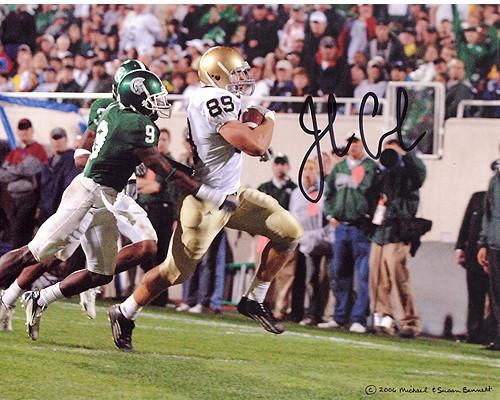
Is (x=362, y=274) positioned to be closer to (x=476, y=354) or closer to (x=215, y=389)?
(x=476, y=354)

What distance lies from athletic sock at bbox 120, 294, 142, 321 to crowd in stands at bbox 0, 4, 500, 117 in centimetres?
65

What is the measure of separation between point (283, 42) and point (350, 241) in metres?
0.69

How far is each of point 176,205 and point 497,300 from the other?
1153 millimetres

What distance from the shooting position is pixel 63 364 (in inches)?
135

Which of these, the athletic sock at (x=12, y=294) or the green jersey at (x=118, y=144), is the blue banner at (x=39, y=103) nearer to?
the green jersey at (x=118, y=144)

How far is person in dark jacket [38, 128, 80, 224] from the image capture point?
3590mm

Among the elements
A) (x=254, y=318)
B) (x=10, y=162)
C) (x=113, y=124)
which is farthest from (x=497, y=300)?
(x=10, y=162)

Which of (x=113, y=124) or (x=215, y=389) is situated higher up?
(x=113, y=124)

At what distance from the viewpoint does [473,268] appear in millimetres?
3979

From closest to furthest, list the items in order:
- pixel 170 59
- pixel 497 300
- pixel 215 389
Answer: pixel 215 389
pixel 170 59
pixel 497 300

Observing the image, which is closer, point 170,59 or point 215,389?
point 215,389

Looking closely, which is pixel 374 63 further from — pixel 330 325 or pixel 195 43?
pixel 330 325

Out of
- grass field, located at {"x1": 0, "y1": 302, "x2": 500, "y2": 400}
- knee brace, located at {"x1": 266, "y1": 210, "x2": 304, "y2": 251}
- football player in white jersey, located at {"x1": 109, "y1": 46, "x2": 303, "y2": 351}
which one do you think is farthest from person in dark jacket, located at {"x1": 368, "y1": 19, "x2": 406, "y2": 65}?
grass field, located at {"x1": 0, "y1": 302, "x2": 500, "y2": 400}

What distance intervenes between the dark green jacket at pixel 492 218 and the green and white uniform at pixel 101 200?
1.17 meters
